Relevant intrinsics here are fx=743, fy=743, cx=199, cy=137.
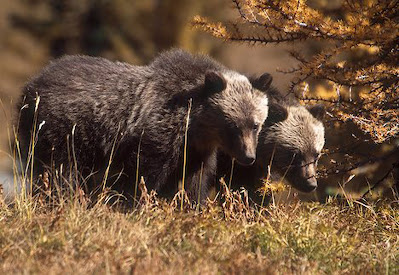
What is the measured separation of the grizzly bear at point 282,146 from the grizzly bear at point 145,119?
0.43 m

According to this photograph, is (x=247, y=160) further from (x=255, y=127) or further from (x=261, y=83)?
(x=261, y=83)

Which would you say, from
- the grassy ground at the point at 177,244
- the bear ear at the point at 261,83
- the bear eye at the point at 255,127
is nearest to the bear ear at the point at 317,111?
the bear ear at the point at 261,83

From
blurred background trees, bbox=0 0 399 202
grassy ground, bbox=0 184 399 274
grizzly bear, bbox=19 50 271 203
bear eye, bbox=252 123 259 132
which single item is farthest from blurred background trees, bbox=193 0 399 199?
grassy ground, bbox=0 184 399 274

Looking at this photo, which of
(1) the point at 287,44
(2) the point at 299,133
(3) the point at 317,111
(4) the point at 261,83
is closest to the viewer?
(1) the point at 287,44

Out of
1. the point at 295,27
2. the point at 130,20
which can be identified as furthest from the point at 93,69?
the point at 130,20

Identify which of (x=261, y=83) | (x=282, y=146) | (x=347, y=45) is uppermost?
(x=347, y=45)

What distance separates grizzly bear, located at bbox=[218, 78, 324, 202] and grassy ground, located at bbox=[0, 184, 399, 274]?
2.01 meters

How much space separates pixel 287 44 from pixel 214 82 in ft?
2.69

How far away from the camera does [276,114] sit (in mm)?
8219

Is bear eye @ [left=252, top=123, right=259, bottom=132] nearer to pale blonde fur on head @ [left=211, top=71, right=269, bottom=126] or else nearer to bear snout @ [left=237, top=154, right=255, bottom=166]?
pale blonde fur on head @ [left=211, top=71, right=269, bottom=126]

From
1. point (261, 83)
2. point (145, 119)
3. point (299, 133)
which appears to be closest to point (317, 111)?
point (299, 133)

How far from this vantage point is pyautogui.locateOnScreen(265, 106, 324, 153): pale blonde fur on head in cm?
813

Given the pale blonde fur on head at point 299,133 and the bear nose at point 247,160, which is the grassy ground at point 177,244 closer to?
the bear nose at point 247,160

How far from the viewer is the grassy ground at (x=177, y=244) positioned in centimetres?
445
